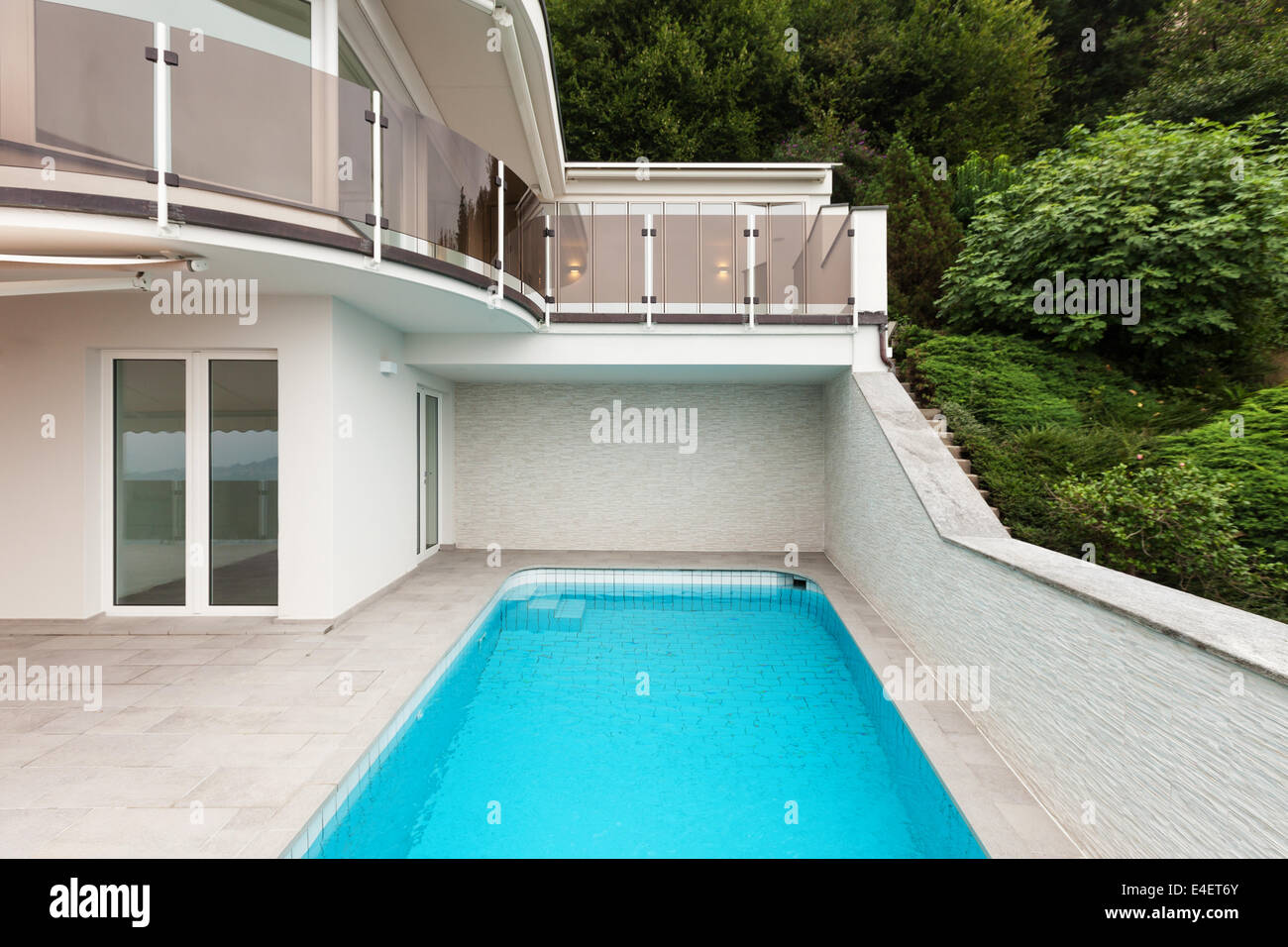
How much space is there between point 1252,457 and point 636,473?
7.02 meters

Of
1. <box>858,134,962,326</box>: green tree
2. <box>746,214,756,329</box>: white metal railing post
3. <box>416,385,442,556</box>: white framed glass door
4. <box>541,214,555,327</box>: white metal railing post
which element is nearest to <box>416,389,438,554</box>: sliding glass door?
<box>416,385,442,556</box>: white framed glass door

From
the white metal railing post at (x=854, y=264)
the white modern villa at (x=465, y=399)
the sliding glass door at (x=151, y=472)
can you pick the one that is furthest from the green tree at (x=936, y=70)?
the sliding glass door at (x=151, y=472)

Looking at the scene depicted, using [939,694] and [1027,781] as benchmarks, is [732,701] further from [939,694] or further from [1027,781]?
[1027,781]

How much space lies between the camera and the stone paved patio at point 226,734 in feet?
9.03

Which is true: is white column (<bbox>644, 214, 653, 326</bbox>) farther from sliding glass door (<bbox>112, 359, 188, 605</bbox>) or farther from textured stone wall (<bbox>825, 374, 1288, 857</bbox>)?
sliding glass door (<bbox>112, 359, 188, 605</bbox>)

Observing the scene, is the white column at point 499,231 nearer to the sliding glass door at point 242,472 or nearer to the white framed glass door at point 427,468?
the sliding glass door at point 242,472

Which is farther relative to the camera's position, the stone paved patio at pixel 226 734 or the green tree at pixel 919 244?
the green tree at pixel 919 244

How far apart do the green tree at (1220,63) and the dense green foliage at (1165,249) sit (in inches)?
256

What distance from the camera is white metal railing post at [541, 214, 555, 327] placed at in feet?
24.3

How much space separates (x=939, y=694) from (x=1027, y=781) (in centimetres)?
115

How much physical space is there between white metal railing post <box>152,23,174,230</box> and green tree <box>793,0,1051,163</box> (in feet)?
54.4

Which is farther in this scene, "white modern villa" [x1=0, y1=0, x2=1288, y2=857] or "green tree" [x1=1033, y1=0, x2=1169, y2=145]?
"green tree" [x1=1033, y1=0, x2=1169, y2=145]

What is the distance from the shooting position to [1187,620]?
7.97 feet

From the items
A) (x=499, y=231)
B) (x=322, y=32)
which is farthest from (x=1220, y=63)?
(x=322, y=32)
